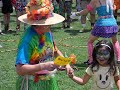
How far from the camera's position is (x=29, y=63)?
306cm

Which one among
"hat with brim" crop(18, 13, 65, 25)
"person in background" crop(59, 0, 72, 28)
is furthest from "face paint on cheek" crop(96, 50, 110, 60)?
"person in background" crop(59, 0, 72, 28)

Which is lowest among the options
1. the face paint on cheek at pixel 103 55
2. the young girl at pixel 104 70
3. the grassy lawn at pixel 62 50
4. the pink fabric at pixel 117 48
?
the grassy lawn at pixel 62 50

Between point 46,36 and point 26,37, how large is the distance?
0.22 m

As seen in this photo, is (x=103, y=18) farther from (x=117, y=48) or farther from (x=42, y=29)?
(x=42, y=29)

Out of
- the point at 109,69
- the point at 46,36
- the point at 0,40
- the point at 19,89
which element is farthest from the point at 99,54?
the point at 0,40

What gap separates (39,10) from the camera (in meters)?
3.01

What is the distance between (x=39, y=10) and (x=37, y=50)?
0.37m

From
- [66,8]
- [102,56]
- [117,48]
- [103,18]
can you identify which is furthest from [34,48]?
[66,8]

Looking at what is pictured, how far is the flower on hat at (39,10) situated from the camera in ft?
9.87

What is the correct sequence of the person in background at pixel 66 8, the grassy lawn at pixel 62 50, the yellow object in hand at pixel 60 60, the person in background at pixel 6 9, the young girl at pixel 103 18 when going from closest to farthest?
the yellow object in hand at pixel 60 60 < the grassy lawn at pixel 62 50 < the young girl at pixel 103 18 < the person in background at pixel 6 9 < the person in background at pixel 66 8

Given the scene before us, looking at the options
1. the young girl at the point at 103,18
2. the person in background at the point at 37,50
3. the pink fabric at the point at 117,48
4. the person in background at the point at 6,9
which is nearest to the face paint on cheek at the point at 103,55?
the person in background at the point at 37,50

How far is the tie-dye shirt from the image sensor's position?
3.00 meters

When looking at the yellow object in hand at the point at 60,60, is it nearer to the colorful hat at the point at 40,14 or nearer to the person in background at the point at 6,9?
the colorful hat at the point at 40,14

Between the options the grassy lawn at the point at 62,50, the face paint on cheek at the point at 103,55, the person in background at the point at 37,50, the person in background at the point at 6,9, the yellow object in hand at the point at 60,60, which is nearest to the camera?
the yellow object in hand at the point at 60,60
